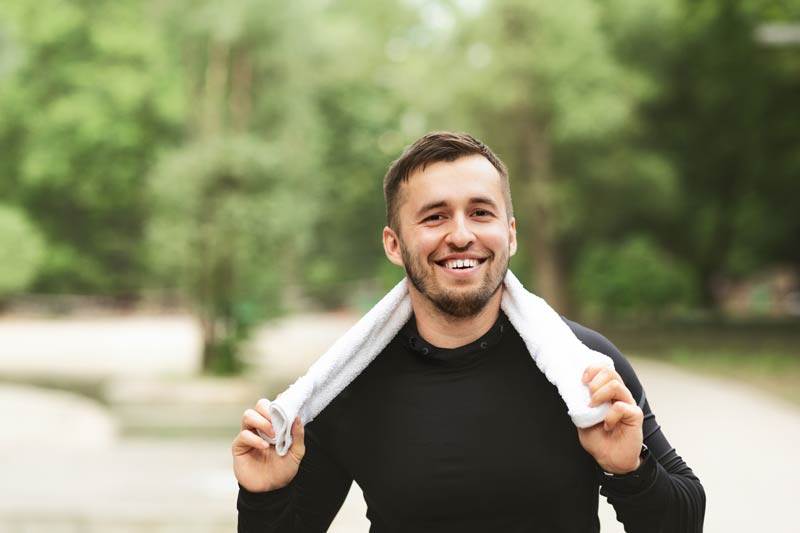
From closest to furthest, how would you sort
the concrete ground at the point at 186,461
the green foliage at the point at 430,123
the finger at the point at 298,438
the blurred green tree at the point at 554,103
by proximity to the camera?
1. the finger at the point at 298,438
2. the concrete ground at the point at 186,461
3. the green foliage at the point at 430,123
4. the blurred green tree at the point at 554,103

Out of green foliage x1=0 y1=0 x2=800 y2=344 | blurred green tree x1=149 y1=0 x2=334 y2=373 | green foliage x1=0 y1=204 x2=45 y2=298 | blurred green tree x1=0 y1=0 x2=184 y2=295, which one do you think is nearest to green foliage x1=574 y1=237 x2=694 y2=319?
green foliage x1=0 y1=0 x2=800 y2=344

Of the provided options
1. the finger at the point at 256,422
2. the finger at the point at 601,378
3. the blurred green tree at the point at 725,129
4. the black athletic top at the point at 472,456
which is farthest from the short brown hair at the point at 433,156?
the blurred green tree at the point at 725,129

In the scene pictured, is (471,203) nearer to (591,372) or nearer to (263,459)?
(591,372)

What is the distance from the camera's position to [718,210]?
31.4 meters

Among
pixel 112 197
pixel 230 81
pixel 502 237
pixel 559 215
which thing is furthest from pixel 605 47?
pixel 112 197

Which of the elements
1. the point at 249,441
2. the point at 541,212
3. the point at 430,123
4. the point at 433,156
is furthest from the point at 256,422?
the point at 430,123

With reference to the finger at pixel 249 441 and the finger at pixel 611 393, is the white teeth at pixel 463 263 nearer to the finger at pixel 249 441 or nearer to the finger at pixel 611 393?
the finger at pixel 611 393

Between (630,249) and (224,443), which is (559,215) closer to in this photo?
(630,249)

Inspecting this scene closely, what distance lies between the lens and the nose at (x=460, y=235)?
207 centimetres

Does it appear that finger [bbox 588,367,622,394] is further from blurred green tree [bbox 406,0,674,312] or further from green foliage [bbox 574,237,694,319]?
green foliage [bbox 574,237,694,319]

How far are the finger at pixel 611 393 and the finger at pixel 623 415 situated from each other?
0.02 metres

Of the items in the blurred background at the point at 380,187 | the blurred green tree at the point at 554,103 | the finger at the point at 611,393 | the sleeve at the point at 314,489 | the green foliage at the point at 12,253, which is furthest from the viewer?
the green foliage at the point at 12,253

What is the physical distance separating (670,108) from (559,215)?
23.3ft

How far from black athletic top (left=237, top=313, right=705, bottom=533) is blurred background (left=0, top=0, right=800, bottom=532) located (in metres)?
5.31
